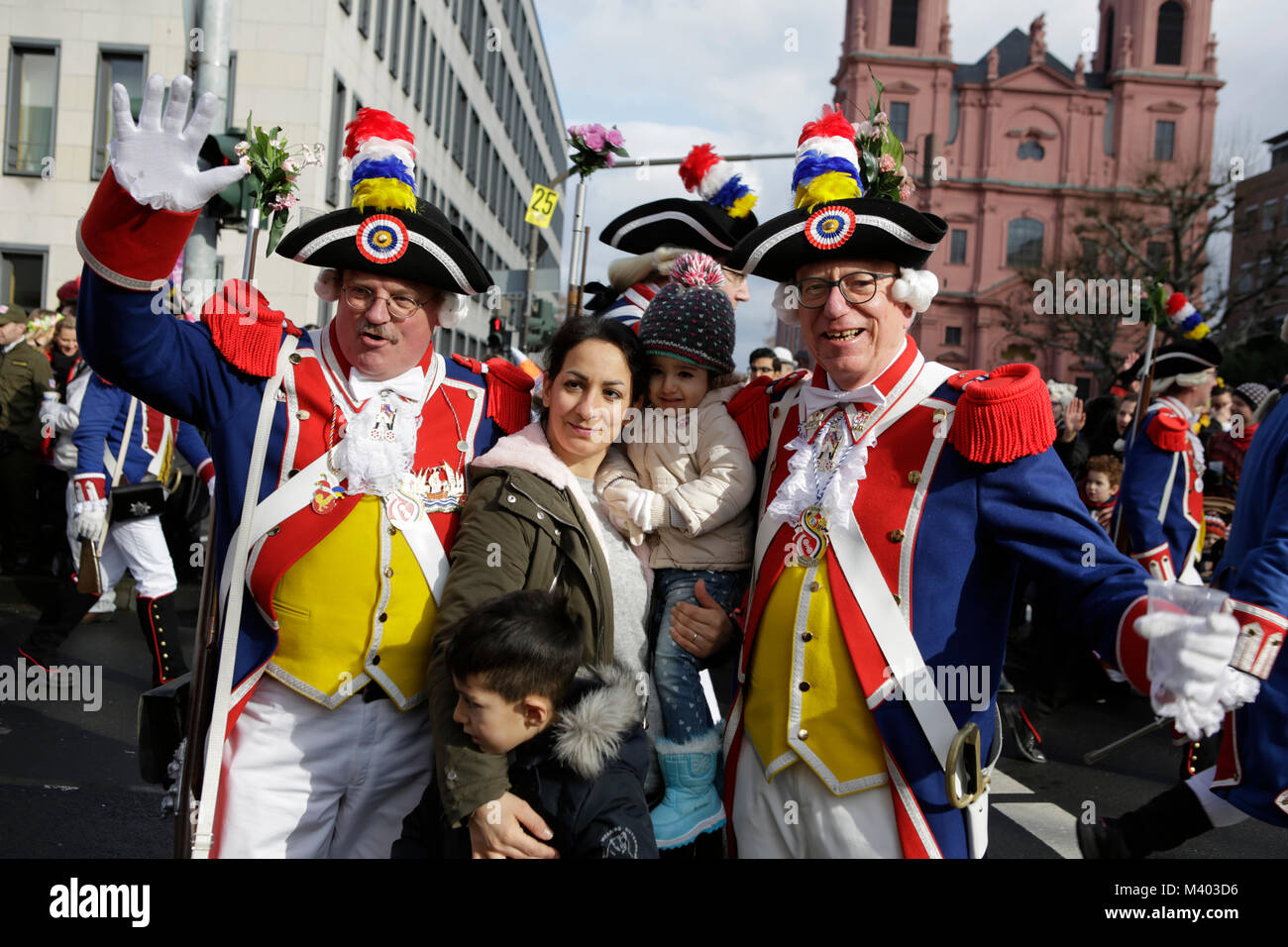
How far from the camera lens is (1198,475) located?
19.4 feet

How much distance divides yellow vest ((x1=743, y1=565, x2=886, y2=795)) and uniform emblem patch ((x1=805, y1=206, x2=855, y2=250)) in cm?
75

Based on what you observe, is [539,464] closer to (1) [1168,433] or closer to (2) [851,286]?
(2) [851,286]

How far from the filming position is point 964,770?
92.4 inches

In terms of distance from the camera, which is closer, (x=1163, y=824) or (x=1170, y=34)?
(x=1163, y=824)

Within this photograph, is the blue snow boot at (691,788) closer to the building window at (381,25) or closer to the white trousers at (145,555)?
the white trousers at (145,555)

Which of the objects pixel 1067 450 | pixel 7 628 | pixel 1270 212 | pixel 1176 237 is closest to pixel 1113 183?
pixel 1270 212

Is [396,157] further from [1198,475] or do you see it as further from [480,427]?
[1198,475]

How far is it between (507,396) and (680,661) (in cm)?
87

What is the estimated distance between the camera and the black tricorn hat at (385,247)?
8.72 feet

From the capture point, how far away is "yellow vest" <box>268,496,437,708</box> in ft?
8.59

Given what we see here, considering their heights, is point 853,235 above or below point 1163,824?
above

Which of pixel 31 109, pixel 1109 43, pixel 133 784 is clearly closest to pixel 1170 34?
pixel 1109 43

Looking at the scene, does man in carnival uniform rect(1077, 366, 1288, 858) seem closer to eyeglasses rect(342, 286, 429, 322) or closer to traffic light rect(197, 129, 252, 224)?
eyeglasses rect(342, 286, 429, 322)

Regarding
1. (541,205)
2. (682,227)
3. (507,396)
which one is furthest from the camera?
(541,205)
